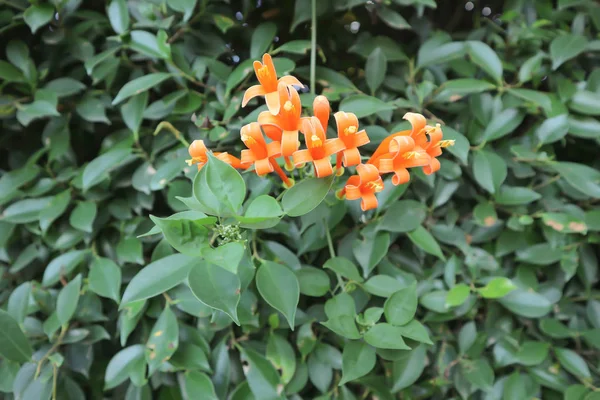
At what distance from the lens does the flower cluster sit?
481 millimetres

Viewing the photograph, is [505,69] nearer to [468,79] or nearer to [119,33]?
[468,79]

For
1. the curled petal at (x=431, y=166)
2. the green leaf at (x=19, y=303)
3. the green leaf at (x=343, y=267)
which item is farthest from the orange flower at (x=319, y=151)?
the green leaf at (x=19, y=303)

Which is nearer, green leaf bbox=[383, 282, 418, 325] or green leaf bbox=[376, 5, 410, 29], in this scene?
green leaf bbox=[383, 282, 418, 325]

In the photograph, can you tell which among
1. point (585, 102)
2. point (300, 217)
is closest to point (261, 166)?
point (300, 217)

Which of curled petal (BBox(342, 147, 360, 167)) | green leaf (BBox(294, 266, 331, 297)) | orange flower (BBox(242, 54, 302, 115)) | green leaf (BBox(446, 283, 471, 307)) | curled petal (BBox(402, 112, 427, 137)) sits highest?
orange flower (BBox(242, 54, 302, 115))

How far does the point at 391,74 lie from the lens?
87 centimetres

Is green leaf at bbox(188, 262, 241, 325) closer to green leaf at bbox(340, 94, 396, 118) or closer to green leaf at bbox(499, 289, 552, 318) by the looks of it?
green leaf at bbox(340, 94, 396, 118)

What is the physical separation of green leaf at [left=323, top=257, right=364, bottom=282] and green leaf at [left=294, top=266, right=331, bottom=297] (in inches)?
1.3

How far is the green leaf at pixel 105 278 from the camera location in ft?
A: 2.31

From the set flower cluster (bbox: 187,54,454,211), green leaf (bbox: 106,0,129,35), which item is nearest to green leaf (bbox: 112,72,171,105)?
green leaf (bbox: 106,0,129,35)

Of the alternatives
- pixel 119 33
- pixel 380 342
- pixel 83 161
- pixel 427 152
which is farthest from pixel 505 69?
pixel 83 161

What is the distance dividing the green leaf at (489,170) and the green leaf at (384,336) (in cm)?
31

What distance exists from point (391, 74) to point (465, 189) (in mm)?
269

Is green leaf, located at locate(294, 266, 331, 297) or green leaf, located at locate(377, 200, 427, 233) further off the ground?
green leaf, located at locate(377, 200, 427, 233)
